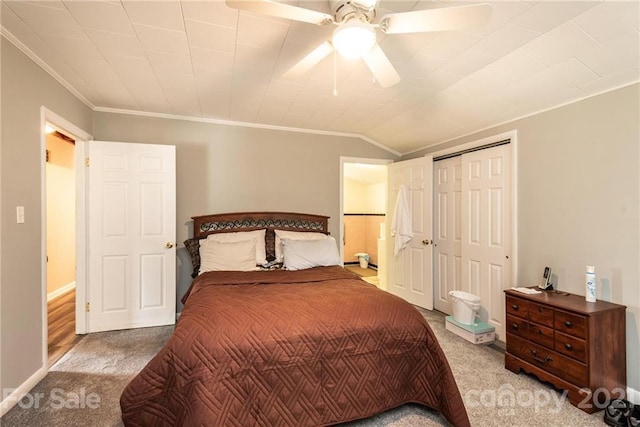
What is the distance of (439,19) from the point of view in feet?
4.37

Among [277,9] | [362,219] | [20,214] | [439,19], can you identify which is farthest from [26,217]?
[362,219]

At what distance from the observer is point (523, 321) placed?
239 centimetres

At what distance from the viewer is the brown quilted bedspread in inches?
60.3

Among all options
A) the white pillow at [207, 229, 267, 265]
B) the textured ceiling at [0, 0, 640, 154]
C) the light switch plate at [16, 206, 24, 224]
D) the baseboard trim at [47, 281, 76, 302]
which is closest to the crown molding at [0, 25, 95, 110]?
the textured ceiling at [0, 0, 640, 154]

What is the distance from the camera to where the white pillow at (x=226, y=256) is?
296 cm

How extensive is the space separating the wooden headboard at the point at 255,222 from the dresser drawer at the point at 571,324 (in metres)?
2.58

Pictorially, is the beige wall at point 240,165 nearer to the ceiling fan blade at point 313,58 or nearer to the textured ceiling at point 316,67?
the textured ceiling at point 316,67

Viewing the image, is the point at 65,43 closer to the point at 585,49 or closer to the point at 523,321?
the point at 585,49

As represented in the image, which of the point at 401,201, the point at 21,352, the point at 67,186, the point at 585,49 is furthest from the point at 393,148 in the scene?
the point at 67,186

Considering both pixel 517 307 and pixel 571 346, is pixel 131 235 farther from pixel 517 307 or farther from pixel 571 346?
pixel 571 346

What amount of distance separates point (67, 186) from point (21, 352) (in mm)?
3738

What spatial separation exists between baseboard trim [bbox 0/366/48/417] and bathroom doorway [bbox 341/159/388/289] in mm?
5133

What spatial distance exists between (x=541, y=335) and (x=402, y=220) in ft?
7.04

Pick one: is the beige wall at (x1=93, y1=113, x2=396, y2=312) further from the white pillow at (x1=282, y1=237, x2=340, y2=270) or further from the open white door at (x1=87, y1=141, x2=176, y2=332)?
the white pillow at (x1=282, y1=237, x2=340, y2=270)
